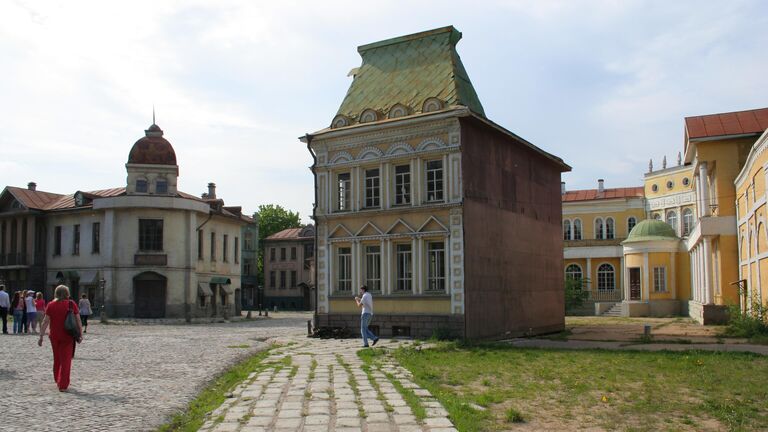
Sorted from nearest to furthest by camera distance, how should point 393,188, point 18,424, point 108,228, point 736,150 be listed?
1. point 18,424
2. point 393,188
3. point 736,150
4. point 108,228

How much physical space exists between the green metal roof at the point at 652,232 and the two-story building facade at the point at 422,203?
24.2 meters

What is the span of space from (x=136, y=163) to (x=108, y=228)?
432cm

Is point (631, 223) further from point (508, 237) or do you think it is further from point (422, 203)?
point (422, 203)

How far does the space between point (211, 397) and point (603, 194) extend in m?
56.6

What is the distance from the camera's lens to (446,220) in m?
21.9

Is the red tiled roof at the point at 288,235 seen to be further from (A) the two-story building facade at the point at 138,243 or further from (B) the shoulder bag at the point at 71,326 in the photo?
(B) the shoulder bag at the point at 71,326

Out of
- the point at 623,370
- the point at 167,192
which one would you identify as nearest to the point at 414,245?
the point at 623,370

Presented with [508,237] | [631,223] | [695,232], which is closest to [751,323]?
[508,237]

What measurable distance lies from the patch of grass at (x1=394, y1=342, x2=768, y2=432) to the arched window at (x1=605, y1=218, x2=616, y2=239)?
44.3 metres

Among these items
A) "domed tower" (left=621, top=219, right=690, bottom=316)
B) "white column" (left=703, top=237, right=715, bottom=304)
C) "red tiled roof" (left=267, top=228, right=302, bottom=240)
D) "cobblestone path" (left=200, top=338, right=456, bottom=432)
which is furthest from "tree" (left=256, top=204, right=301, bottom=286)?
"cobblestone path" (left=200, top=338, right=456, bottom=432)

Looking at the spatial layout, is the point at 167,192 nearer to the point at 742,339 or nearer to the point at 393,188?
the point at 393,188

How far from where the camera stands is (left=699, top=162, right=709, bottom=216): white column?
31.9 meters

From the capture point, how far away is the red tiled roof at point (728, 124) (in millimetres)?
30609

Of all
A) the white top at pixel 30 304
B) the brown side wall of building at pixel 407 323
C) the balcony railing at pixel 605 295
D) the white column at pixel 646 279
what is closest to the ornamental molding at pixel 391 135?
the brown side wall of building at pixel 407 323
